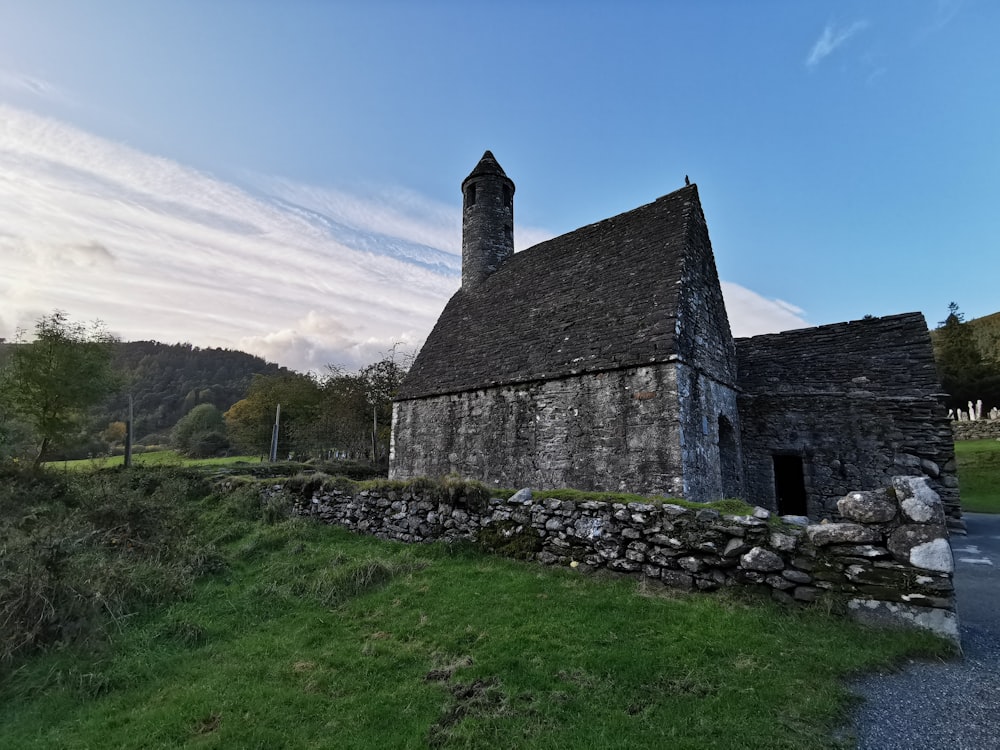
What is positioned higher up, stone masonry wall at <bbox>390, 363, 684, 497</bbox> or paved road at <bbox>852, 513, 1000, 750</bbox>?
stone masonry wall at <bbox>390, 363, 684, 497</bbox>

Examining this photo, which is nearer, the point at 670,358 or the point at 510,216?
the point at 670,358

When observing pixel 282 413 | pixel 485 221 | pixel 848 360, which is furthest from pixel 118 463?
pixel 848 360

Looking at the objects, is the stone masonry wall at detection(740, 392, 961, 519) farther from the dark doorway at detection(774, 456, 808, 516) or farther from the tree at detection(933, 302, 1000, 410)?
the tree at detection(933, 302, 1000, 410)

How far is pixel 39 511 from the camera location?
12672 millimetres

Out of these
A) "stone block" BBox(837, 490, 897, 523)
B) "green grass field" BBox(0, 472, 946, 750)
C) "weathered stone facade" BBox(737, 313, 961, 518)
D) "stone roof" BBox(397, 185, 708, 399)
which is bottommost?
"green grass field" BBox(0, 472, 946, 750)

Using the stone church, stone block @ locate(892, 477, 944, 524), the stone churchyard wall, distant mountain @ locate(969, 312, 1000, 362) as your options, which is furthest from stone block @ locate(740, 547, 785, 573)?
distant mountain @ locate(969, 312, 1000, 362)

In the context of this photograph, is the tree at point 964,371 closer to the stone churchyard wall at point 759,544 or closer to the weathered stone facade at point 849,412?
the weathered stone facade at point 849,412

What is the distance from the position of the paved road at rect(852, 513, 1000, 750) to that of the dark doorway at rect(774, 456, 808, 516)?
9.65 m

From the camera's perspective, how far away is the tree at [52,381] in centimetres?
1956

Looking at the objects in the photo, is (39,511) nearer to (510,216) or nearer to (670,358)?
(670,358)

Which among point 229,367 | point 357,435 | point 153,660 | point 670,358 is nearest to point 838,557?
point 670,358

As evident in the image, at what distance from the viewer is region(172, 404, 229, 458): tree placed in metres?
43.6

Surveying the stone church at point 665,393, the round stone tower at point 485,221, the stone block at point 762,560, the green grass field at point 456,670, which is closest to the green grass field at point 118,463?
the stone church at point 665,393

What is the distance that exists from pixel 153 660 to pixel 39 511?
11322 millimetres
